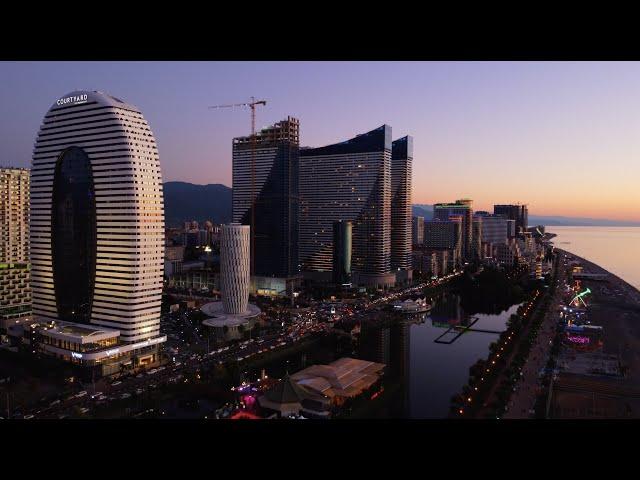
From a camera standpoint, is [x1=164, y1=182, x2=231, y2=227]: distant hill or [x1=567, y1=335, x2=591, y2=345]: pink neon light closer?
[x1=567, y1=335, x2=591, y2=345]: pink neon light

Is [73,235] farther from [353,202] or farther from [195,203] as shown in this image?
[195,203]

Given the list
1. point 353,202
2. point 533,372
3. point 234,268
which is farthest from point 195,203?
point 533,372

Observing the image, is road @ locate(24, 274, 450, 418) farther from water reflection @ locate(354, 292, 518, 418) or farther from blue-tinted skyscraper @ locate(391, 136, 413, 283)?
blue-tinted skyscraper @ locate(391, 136, 413, 283)

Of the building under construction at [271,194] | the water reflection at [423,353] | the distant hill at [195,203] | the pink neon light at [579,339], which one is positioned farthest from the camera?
the distant hill at [195,203]

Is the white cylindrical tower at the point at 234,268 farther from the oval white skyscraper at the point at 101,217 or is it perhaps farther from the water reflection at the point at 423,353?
the water reflection at the point at 423,353

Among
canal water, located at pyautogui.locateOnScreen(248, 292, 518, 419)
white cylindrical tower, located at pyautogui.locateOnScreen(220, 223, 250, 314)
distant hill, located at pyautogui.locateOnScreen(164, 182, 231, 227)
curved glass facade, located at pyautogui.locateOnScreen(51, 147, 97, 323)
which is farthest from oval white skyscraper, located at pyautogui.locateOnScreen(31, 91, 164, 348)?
distant hill, located at pyautogui.locateOnScreen(164, 182, 231, 227)

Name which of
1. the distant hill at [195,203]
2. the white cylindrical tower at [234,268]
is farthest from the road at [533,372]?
the distant hill at [195,203]

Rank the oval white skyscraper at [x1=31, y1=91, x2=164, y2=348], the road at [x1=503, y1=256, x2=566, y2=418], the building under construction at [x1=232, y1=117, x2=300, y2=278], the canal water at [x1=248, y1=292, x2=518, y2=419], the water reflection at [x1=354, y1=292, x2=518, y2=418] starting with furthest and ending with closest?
the building under construction at [x1=232, y1=117, x2=300, y2=278] → the oval white skyscraper at [x1=31, y1=91, x2=164, y2=348] → the canal water at [x1=248, y1=292, x2=518, y2=419] → the water reflection at [x1=354, y1=292, x2=518, y2=418] → the road at [x1=503, y1=256, x2=566, y2=418]
